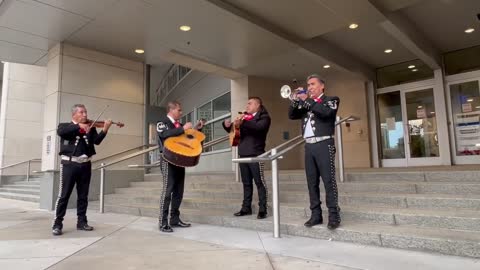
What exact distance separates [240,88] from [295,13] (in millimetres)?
3783

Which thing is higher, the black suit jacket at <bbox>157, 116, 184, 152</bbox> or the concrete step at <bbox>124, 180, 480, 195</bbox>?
the black suit jacket at <bbox>157, 116, 184, 152</bbox>

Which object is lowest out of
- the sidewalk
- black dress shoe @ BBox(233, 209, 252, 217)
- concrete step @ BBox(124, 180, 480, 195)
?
the sidewalk

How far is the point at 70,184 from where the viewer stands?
13.5 feet

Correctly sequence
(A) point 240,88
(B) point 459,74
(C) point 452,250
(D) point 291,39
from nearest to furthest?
(C) point 452,250 < (D) point 291,39 < (B) point 459,74 < (A) point 240,88

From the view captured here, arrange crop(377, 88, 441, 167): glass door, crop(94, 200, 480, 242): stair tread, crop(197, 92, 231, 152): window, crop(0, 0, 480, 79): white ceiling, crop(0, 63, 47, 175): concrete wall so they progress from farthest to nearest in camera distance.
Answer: crop(0, 63, 47, 175): concrete wall
crop(197, 92, 231, 152): window
crop(377, 88, 441, 167): glass door
crop(0, 0, 480, 79): white ceiling
crop(94, 200, 480, 242): stair tread

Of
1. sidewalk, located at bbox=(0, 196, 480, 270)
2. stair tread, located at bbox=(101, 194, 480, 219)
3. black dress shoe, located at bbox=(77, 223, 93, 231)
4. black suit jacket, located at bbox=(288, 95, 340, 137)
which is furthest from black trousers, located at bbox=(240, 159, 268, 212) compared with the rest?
black dress shoe, located at bbox=(77, 223, 93, 231)

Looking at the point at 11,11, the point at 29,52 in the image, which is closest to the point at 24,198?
the point at 29,52

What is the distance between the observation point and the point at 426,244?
2.82 m

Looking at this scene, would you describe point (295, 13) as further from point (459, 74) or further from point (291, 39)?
point (459, 74)

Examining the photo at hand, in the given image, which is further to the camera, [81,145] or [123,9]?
[123,9]

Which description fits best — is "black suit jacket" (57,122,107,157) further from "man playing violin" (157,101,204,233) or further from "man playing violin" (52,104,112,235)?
"man playing violin" (157,101,204,233)

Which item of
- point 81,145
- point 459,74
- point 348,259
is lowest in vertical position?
point 348,259

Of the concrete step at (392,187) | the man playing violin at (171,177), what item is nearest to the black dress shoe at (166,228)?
the man playing violin at (171,177)

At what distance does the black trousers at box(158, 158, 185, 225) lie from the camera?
164 inches
